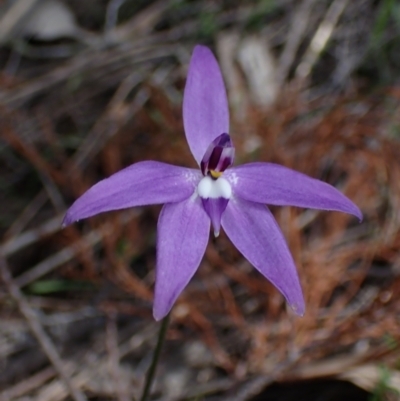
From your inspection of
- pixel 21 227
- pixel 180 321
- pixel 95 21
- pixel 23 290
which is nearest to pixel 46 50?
pixel 95 21

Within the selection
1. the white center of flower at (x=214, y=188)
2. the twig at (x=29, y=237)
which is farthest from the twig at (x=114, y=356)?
the white center of flower at (x=214, y=188)

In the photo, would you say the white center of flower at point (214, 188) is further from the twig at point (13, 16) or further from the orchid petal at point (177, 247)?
the twig at point (13, 16)

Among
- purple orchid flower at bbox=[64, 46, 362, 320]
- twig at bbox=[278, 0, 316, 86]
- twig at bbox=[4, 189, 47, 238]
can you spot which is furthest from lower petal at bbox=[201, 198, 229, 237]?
twig at bbox=[278, 0, 316, 86]

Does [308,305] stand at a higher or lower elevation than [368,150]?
lower

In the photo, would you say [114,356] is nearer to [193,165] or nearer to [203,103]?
[193,165]

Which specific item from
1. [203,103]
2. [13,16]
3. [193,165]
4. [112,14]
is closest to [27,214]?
[193,165]

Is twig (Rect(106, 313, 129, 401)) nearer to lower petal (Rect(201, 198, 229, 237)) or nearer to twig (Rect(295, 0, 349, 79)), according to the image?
lower petal (Rect(201, 198, 229, 237))

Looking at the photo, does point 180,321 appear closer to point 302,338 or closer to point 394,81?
point 302,338
